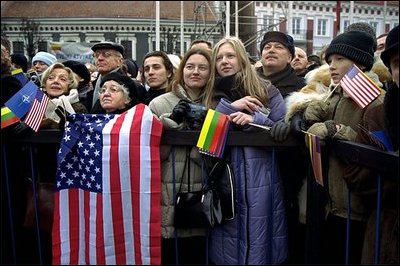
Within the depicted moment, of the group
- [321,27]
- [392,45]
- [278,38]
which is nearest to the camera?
[392,45]

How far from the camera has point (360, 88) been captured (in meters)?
2.55

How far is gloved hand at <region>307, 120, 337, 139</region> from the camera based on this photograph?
8.62ft

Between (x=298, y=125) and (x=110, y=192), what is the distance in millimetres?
1251

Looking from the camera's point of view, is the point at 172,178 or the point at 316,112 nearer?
the point at 316,112

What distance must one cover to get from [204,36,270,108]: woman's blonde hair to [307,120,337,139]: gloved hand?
56cm

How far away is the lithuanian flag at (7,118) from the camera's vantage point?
2.96m

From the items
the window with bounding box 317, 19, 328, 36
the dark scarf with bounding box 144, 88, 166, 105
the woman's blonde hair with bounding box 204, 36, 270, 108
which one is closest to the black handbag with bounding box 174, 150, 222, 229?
the woman's blonde hair with bounding box 204, 36, 270, 108

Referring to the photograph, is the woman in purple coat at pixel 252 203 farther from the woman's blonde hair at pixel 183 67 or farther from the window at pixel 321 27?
the window at pixel 321 27

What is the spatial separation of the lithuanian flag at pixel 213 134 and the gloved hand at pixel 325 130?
1.74 feet

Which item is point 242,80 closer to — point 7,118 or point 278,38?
point 278,38

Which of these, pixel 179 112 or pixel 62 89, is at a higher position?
pixel 62 89

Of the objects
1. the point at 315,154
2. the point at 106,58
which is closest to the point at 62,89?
the point at 106,58

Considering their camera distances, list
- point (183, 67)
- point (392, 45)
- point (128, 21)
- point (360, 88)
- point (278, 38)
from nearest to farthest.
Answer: point (392, 45), point (360, 88), point (183, 67), point (278, 38), point (128, 21)

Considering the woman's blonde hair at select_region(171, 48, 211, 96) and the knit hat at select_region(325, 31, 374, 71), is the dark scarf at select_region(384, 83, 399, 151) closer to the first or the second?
the knit hat at select_region(325, 31, 374, 71)
